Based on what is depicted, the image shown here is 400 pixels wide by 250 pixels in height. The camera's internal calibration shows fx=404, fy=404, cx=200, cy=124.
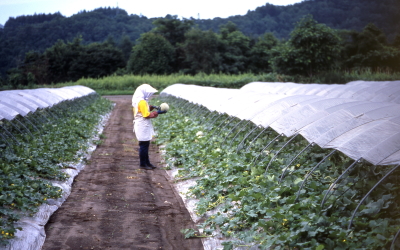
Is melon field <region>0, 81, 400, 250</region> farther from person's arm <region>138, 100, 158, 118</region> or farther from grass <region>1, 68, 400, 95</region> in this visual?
grass <region>1, 68, 400, 95</region>

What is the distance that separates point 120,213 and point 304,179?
2.73m

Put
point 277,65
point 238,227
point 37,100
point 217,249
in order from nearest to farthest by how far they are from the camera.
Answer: point 217,249 → point 238,227 → point 37,100 → point 277,65

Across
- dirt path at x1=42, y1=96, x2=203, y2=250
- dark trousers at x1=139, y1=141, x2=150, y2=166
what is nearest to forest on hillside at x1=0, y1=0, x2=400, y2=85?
dark trousers at x1=139, y1=141, x2=150, y2=166

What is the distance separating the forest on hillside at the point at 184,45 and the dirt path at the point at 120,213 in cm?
2814

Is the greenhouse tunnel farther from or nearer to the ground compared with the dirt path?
farther from the ground

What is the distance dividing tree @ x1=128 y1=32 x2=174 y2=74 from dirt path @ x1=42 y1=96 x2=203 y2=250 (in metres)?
42.7

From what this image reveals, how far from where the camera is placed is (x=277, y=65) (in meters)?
34.8

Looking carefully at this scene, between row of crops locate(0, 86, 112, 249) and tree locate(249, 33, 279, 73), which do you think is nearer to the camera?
row of crops locate(0, 86, 112, 249)

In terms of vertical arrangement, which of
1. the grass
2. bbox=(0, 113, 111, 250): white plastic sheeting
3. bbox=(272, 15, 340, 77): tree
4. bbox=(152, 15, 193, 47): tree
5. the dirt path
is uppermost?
bbox=(152, 15, 193, 47): tree

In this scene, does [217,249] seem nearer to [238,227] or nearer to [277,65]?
[238,227]

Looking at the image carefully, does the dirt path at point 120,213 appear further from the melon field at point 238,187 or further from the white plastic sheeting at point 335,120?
the white plastic sheeting at point 335,120

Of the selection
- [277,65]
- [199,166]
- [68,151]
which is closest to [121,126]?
[68,151]

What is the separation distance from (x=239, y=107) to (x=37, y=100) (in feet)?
25.2

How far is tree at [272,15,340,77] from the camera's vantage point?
3216 centimetres
